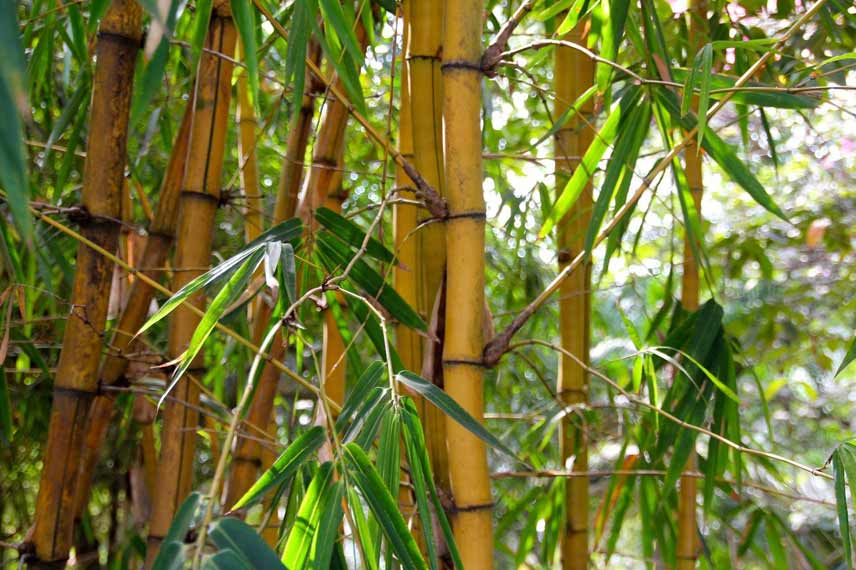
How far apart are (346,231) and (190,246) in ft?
0.65

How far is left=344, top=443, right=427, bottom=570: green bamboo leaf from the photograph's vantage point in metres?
0.50

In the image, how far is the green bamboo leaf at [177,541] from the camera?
0.44 metres

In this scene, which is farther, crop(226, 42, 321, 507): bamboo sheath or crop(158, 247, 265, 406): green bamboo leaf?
crop(226, 42, 321, 507): bamboo sheath

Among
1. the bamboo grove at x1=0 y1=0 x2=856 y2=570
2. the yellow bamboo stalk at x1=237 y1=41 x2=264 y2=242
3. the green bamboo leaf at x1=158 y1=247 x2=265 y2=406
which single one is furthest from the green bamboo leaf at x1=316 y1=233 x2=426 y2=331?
the yellow bamboo stalk at x1=237 y1=41 x2=264 y2=242

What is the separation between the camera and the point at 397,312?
73 centimetres

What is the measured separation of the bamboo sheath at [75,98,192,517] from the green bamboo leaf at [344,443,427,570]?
0.48 meters

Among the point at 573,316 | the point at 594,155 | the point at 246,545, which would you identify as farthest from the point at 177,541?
the point at 573,316

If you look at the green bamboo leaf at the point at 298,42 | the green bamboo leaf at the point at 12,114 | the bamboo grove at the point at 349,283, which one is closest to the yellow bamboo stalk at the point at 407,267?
the bamboo grove at the point at 349,283

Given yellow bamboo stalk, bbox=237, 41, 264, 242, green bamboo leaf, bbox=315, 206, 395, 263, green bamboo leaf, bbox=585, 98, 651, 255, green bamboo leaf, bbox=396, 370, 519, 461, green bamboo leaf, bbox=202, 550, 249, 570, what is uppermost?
yellow bamboo stalk, bbox=237, 41, 264, 242

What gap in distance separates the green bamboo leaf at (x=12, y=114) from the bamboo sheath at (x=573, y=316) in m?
0.80

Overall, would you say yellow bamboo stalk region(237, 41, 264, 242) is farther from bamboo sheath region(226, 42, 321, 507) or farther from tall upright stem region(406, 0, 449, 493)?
A: tall upright stem region(406, 0, 449, 493)

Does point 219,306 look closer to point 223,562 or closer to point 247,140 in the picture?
point 223,562

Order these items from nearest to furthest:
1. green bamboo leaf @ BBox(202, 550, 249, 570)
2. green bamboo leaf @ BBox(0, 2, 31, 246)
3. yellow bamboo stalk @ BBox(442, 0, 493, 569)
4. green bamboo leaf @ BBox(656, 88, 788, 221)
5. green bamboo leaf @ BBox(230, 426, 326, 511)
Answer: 1. green bamboo leaf @ BBox(0, 2, 31, 246)
2. green bamboo leaf @ BBox(202, 550, 249, 570)
3. green bamboo leaf @ BBox(230, 426, 326, 511)
4. yellow bamboo stalk @ BBox(442, 0, 493, 569)
5. green bamboo leaf @ BBox(656, 88, 788, 221)

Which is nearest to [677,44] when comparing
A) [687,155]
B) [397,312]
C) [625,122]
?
[687,155]
